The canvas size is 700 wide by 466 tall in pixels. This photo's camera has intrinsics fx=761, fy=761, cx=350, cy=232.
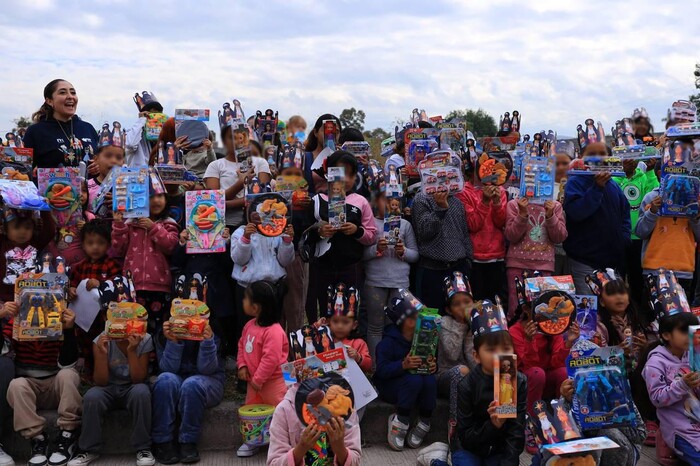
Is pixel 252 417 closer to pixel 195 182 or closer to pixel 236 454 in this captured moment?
pixel 236 454

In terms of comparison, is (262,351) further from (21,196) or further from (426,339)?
(21,196)

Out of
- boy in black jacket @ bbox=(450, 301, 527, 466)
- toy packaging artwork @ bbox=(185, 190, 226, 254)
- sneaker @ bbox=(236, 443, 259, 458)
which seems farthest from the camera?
toy packaging artwork @ bbox=(185, 190, 226, 254)

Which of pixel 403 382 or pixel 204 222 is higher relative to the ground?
pixel 204 222

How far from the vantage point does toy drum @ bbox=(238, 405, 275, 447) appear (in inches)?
195

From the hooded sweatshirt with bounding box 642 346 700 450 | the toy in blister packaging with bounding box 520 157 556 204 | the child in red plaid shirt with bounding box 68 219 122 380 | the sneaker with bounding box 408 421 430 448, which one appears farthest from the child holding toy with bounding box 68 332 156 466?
the hooded sweatshirt with bounding box 642 346 700 450

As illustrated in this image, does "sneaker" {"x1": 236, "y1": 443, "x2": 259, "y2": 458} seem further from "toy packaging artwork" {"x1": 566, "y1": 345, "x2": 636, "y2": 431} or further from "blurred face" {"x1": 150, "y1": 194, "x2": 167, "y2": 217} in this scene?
"toy packaging artwork" {"x1": 566, "y1": 345, "x2": 636, "y2": 431}

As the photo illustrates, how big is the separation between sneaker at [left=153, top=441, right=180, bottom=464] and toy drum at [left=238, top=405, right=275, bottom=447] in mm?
451

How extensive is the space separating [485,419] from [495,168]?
2.32 meters

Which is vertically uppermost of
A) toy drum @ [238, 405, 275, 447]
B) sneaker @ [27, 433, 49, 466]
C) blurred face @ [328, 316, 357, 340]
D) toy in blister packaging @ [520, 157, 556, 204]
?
toy in blister packaging @ [520, 157, 556, 204]

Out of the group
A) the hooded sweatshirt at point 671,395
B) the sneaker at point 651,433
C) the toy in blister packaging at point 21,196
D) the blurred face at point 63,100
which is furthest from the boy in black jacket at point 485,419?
the blurred face at point 63,100

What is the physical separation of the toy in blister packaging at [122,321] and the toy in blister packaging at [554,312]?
2.61m

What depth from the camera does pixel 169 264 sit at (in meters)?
5.71

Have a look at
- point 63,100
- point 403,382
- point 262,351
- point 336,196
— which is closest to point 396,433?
point 403,382

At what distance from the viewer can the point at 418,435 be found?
528 centimetres
